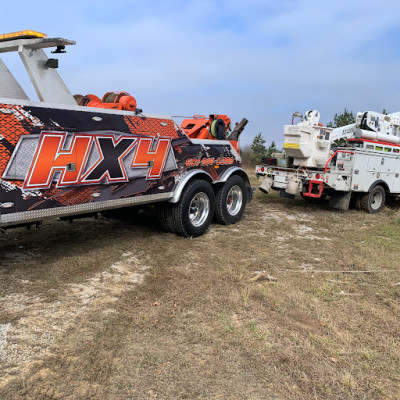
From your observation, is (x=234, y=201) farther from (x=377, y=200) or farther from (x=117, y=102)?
(x=377, y=200)

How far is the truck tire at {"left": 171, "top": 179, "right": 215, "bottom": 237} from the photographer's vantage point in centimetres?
643

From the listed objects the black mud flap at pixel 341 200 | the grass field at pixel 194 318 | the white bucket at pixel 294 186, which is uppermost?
the white bucket at pixel 294 186

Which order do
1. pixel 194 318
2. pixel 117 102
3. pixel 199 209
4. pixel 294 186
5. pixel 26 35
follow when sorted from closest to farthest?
pixel 194 318 → pixel 26 35 → pixel 117 102 → pixel 199 209 → pixel 294 186

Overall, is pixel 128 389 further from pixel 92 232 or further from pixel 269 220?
pixel 269 220

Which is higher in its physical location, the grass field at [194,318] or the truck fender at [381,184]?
the truck fender at [381,184]

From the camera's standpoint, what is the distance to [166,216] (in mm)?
6578

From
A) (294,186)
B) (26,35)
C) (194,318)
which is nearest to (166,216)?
(194,318)

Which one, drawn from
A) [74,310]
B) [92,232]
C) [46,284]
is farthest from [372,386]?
[92,232]

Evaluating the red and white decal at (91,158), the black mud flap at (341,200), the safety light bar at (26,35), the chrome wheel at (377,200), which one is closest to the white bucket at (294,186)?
the black mud flap at (341,200)

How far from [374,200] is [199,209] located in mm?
5754

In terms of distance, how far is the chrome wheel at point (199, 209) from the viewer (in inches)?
272

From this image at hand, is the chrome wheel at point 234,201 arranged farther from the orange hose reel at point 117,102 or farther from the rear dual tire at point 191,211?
the orange hose reel at point 117,102

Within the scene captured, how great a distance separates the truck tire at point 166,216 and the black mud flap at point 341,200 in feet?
15.8

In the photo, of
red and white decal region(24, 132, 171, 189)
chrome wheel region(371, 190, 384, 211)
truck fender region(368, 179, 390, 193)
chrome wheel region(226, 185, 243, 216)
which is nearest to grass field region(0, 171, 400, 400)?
red and white decal region(24, 132, 171, 189)
